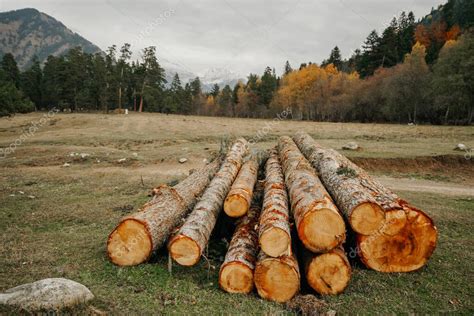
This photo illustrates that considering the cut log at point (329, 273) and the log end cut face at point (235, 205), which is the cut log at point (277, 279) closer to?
the cut log at point (329, 273)

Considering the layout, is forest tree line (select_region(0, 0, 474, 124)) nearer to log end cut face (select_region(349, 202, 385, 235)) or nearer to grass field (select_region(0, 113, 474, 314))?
grass field (select_region(0, 113, 474, 314))

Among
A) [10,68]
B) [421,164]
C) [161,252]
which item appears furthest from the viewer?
[10,68]

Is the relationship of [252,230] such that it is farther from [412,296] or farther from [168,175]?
[168,175]

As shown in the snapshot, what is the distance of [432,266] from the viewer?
645cm

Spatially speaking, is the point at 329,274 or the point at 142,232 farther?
the point at 142,232

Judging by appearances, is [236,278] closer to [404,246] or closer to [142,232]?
[142,232]

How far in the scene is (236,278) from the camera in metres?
5.46

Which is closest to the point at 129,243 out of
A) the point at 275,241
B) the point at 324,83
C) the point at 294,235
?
the point at 275,241

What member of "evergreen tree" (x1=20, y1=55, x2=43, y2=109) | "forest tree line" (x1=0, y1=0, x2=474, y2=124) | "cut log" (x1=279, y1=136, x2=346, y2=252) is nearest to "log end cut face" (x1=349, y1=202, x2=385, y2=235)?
"cut log" (x1=279, y1=136, x2=346, y2=252)

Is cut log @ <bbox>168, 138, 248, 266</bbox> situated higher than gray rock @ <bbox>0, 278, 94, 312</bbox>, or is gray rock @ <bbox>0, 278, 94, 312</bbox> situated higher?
cut log @ <bbox>168, 138, 248, 266</bbox>

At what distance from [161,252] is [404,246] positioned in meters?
5.00

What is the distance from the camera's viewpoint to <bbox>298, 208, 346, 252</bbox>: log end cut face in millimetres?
5480

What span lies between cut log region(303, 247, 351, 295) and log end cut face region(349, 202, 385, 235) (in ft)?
2.12

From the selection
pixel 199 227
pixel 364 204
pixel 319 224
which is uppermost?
pixel 364 204
